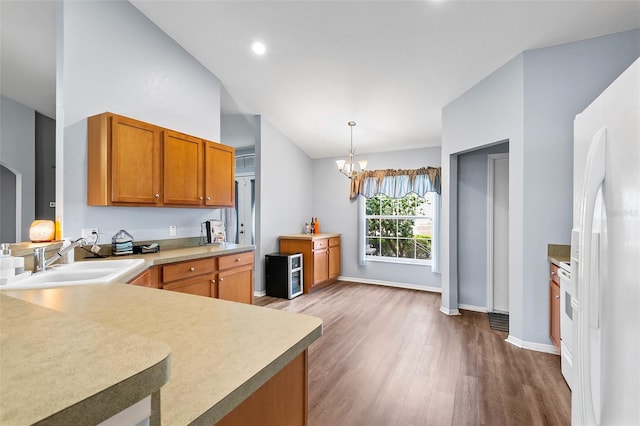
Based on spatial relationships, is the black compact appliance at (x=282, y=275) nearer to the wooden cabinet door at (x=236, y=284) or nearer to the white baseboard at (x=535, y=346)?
the wooden cabinet door at (x=236, y=284)

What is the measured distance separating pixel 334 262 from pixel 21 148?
197 inches

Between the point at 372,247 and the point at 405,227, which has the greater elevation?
the point at 405,227

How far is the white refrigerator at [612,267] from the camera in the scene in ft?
2.72

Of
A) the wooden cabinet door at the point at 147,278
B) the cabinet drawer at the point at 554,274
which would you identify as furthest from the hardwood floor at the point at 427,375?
the wooden cabinet door at the point at 147,278

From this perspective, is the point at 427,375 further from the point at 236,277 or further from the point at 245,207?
the point at 245,207

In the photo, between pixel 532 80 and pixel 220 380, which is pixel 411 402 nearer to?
pixel 220 380

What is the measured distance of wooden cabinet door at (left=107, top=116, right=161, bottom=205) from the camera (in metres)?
2.61

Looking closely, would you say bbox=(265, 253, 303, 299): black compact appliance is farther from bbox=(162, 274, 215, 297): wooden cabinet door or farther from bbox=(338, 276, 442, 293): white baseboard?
bbox=(162, 274, 215, 297): wooden cabinet door

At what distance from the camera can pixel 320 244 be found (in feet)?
17.3

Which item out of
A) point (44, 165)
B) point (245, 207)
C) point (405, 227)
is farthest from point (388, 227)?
point (44, 165)

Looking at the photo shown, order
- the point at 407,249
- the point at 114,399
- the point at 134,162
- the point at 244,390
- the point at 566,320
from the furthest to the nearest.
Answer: the point at 407,249 < the point at 134,162 < the point at 566,320 < the point at 244,390 < the point at 114,399

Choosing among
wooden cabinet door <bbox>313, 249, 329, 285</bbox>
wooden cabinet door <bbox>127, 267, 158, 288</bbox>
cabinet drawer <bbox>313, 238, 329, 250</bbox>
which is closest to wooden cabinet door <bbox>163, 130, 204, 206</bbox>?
wooden cabinet door <bbox>127, 267, 158, 288</bbox>

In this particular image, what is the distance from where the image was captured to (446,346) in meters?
3.01

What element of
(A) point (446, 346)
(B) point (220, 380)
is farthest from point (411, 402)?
(B) point (220, 380)
